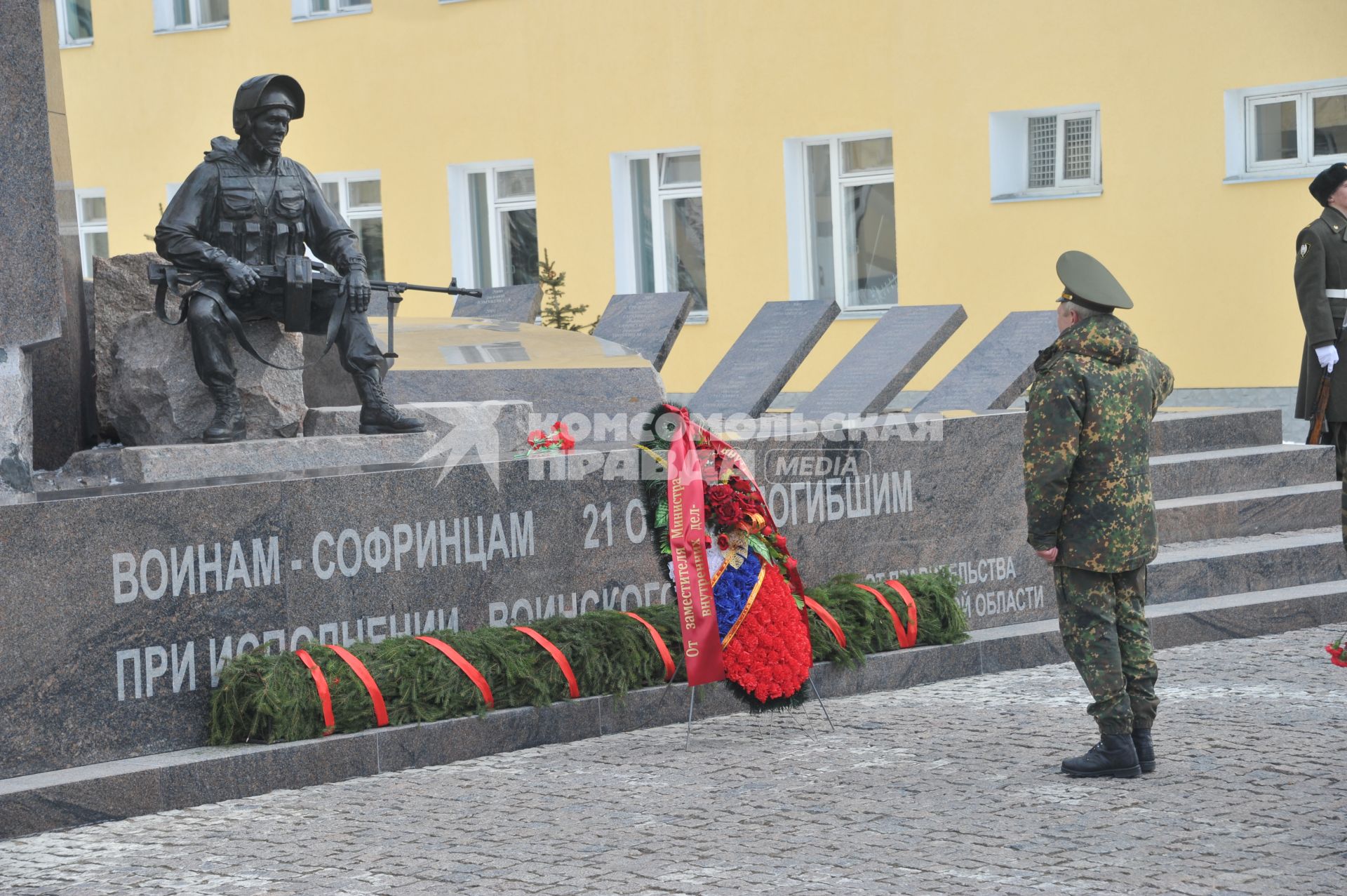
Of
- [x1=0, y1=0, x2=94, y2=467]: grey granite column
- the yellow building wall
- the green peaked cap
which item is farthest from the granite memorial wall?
the yellow building wall

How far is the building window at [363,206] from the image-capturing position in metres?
21.9

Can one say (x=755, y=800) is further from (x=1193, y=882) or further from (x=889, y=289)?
(x=889, y=289)

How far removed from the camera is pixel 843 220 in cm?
1856

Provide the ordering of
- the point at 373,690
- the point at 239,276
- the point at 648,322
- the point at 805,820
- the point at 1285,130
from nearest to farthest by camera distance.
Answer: the point at 805,820 → the point at 373,690 → the point at 239,276 → the point at 648,322 → the point at 1285,130

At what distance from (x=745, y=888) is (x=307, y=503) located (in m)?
2.76

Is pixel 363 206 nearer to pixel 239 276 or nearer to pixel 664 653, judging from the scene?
pixel 239 276

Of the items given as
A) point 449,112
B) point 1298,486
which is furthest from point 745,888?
point 449,112

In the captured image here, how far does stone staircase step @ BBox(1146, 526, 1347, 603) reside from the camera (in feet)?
32.1

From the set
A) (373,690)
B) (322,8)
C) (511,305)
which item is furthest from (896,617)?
(322,8)

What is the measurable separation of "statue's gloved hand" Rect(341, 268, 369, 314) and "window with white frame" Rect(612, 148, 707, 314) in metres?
10.7

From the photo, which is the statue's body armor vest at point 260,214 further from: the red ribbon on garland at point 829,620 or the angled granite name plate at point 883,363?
the angled granite name plate at point 883,363

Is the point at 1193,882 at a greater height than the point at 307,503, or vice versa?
the point at 307,503

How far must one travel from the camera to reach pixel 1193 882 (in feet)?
17.0

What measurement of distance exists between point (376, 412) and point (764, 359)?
15.0 ft
